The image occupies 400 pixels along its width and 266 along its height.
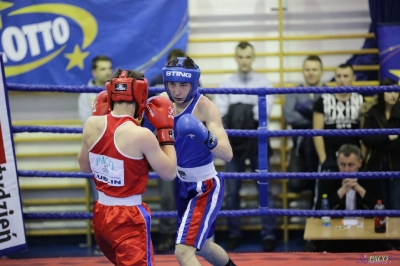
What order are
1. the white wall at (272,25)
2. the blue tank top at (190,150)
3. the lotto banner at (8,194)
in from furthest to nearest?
1. the white wall at (272,25)
2. the lotto banner at (8,194)
3. the blue tank top at (190,150)

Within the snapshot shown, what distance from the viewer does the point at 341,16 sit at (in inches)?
258

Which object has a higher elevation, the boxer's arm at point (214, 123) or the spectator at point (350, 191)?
the boxer's arm at point (214, 123)

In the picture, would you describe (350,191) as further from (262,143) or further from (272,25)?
(272,25)

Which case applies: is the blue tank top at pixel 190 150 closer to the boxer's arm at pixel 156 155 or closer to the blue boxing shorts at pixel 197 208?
the blue boxing shorts at pixel 197 208

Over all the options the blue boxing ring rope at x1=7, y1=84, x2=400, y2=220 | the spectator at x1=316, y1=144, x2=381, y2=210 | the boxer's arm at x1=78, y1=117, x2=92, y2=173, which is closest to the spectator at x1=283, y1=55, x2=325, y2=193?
the spectator at x1=316, y1=144, x2=381, y2=210

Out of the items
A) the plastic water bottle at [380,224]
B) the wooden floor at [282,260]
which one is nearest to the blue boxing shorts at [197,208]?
the wooden floor at [282,260]

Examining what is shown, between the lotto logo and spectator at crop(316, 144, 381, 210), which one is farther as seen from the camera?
spectator at crop(316, 144, 381, 210)

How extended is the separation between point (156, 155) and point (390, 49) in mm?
3488

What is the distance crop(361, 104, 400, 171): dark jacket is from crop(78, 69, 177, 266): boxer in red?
8.47 feet

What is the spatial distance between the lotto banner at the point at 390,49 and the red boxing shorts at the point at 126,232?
345 cm

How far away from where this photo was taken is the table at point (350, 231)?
4881 mm

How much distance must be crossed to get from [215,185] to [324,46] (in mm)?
3152

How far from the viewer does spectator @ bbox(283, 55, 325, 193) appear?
5.91 meters

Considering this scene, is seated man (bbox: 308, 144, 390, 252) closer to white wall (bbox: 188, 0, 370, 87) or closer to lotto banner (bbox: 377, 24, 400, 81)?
lotto banner (bbox: 377, 24, 400, 81)
